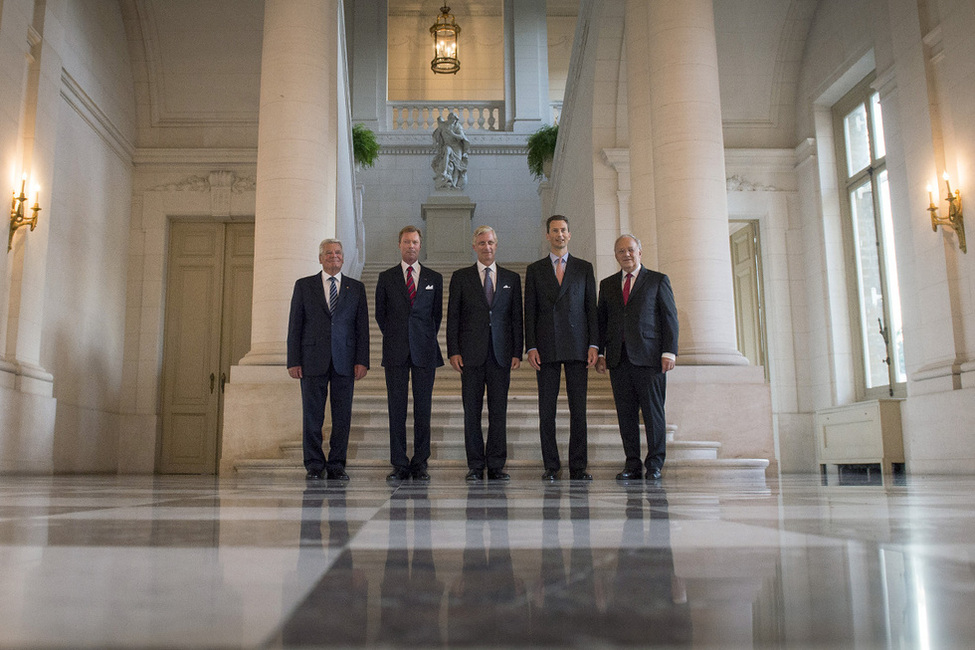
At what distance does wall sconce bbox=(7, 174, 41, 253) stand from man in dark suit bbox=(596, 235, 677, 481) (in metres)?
6.48

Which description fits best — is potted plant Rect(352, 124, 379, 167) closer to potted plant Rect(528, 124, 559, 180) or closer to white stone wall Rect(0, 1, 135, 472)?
potted plant Rect(528, 124, 559, 180)

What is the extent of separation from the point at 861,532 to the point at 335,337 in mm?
4484

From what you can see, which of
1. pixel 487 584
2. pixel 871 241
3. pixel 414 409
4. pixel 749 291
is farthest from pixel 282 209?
pixel 749 291

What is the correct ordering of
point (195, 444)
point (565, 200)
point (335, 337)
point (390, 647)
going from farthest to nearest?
point (565, 200), point (195, 444), point (335, 337), point (390, 647)

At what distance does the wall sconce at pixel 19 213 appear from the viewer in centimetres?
844

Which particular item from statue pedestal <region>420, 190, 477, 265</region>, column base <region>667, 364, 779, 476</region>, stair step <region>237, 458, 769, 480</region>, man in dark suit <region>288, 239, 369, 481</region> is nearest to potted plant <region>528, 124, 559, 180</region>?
statue pedestal <region>420, 190, 477, 265</region>

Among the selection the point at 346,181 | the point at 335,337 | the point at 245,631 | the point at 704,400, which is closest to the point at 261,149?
the point at 335,337

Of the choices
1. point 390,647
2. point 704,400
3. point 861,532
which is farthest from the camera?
point 704,400

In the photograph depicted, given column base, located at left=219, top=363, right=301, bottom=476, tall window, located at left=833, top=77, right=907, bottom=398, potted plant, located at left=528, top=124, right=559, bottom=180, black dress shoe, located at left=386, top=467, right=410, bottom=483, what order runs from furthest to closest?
1. potted plant, located at left=528, top=124, right=559, bottom=180
2. tall window, located at left=833, top=77, right=907, bottom=398
3. column base, located at left=219, top=363, right=301, bottom=476
4. black dress shoe, located at left=386, top=467, right=410, bottom=483

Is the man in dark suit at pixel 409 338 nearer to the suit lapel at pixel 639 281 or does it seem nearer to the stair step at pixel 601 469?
the stair step at pixel 601 469

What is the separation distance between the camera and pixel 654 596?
757mm

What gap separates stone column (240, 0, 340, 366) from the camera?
715 cm

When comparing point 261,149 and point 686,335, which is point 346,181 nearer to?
point 261,149

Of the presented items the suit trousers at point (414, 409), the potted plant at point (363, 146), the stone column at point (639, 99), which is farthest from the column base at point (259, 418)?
the potted plant at point (363, 146)
